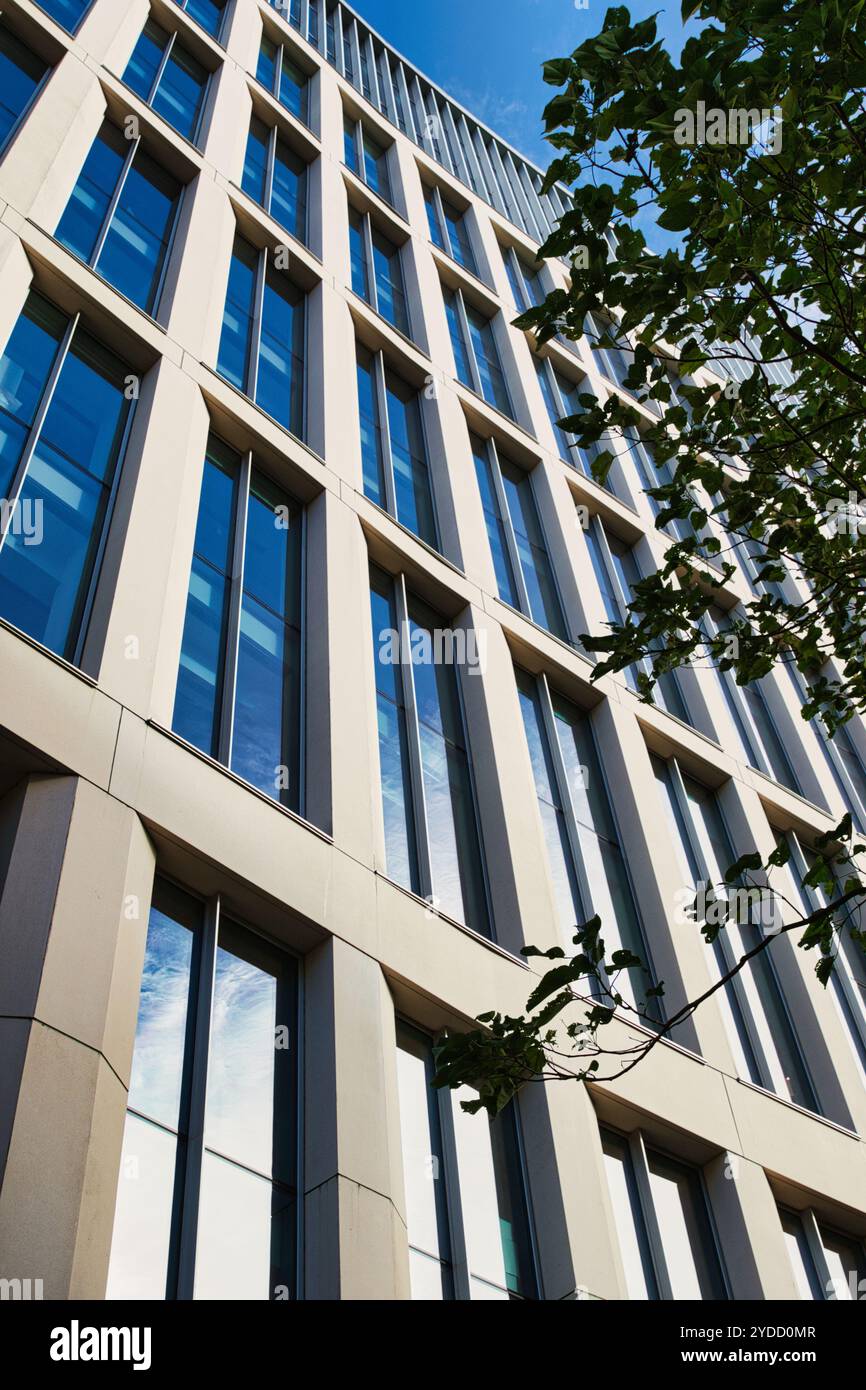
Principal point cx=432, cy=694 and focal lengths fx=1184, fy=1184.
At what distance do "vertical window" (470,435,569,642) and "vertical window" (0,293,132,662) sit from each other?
7288mm

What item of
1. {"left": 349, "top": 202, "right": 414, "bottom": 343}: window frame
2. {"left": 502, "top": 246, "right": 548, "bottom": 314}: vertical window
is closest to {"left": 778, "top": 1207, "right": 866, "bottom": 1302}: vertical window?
{"left": 349, "top": 202, "right": 414, "bottom": 343}: window frame

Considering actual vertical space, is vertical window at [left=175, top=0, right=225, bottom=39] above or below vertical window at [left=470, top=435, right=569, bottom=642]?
above

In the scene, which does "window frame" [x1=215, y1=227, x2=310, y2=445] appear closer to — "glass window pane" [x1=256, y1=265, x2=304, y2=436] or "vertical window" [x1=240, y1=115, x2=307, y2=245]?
"glass window pane" [x1=256, y1=265, x2=304, y2=436]

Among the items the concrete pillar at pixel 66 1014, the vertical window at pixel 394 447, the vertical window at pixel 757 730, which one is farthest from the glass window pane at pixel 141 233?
the vertical window at pixel 757 730

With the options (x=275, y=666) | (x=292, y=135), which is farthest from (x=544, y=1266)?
(x=292, y=135)

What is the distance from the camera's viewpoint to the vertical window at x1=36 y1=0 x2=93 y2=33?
1770 centimetres

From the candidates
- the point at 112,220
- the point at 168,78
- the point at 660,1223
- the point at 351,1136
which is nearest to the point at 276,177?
the point at 168,78

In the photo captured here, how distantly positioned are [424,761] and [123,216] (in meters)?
8.94

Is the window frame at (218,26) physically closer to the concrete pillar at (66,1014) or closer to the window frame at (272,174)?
the window frame at (272,174)

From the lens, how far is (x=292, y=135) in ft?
76.4

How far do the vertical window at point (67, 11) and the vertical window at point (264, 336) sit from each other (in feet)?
12.8

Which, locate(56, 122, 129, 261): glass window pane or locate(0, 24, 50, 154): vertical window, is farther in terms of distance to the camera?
locate(0, 24, 50, 154): vertical window

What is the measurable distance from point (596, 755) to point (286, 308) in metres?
8.87

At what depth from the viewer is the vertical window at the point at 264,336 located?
16906 millimetres
